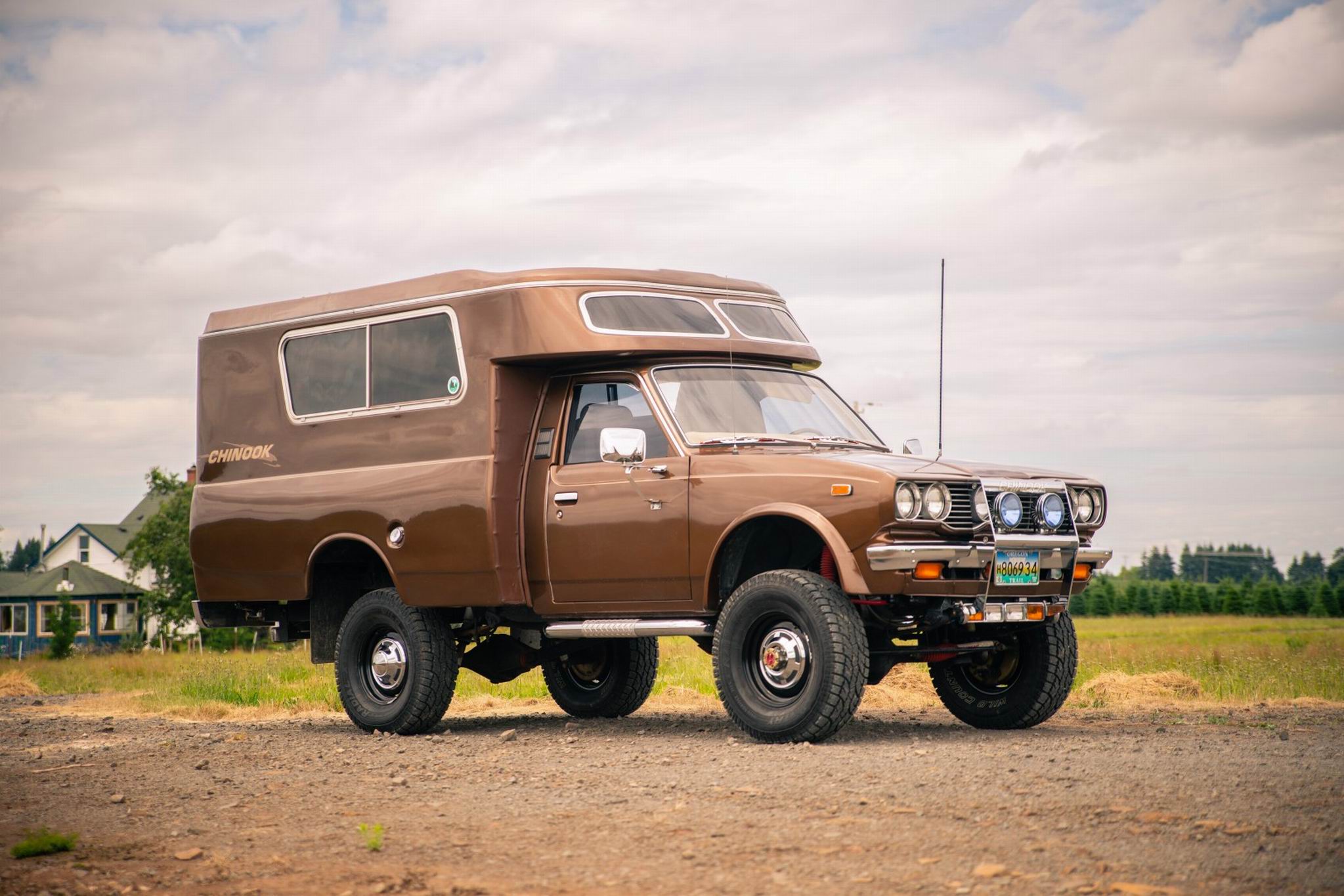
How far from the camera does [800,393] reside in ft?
34.6

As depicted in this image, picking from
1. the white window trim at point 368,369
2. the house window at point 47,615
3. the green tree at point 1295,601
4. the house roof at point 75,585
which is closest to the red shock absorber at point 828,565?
the white window trim at point 368,369

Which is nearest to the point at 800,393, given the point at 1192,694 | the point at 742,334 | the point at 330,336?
the point at 742,334

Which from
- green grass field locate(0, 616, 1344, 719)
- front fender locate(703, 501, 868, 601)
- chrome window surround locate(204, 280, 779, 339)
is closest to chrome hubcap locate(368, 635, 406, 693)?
green grass field locate(0, 616, 1344, 719)

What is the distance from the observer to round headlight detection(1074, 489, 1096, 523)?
377 inches

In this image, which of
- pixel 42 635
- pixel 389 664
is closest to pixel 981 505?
pixel 389 664

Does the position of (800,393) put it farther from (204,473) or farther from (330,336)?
(204,473)

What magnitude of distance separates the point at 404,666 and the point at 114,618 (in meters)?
61.8

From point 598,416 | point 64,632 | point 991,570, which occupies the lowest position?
point 64,632

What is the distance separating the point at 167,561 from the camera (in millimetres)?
62156

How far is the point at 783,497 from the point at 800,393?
171cm

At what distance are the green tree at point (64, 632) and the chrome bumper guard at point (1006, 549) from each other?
138 feet

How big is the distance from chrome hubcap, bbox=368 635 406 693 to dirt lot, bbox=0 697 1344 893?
95cm

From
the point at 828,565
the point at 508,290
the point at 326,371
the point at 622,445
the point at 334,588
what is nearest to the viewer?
the point at 828,565

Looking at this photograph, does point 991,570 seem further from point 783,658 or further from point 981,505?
point 783,658
